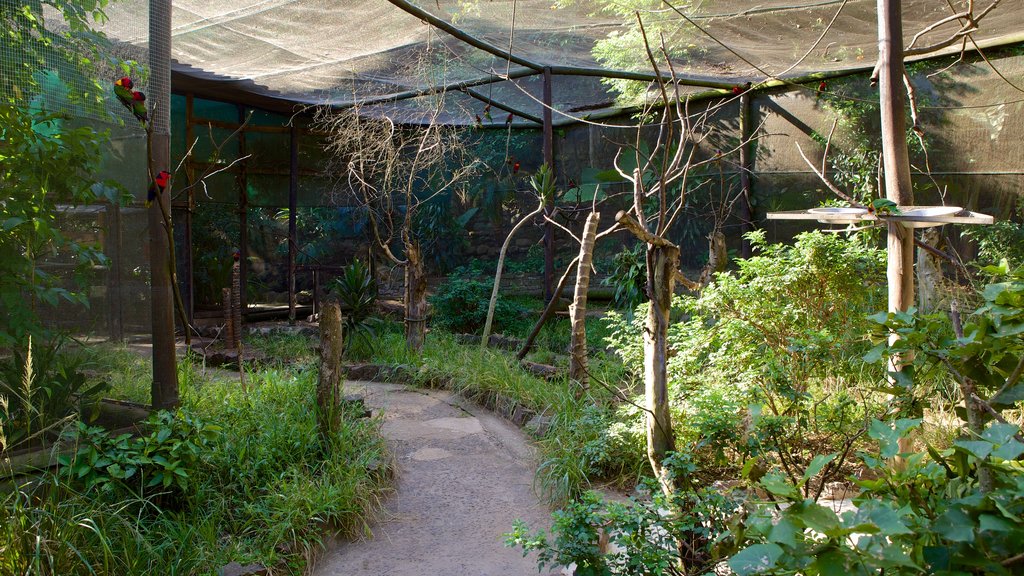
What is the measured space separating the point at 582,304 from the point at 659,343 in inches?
55.0

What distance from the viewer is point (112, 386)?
3070 mm

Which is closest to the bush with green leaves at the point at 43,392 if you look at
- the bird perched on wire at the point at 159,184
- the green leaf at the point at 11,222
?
the green leaf at the point at 11,222

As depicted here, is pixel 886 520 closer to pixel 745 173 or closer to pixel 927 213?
pixel 927 213

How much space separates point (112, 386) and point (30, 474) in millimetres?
502

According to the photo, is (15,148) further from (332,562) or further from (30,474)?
(332,562)

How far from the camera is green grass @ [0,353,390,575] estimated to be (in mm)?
2410

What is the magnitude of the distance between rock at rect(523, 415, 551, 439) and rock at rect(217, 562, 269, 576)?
2.13 metres

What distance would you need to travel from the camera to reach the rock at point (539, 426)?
464 centimetres

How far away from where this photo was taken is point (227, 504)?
3.16 meters

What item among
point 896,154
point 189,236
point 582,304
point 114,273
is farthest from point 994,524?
point 189,236

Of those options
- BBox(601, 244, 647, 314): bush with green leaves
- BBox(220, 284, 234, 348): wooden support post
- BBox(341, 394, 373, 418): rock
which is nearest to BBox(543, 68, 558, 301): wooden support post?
BBox(601, 244, 647, 314): bush with green leaves

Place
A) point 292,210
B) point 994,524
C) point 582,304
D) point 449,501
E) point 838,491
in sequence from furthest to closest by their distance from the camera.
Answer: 1. point 292,210
2. point 582,304
3. point 449,501
4. point 838,491
5. point 994,524

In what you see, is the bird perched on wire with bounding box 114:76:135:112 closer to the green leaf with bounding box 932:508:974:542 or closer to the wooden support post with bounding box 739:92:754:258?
the green leaf with bounding box 932:508:974:542

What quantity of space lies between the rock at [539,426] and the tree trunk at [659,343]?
1.34 m
